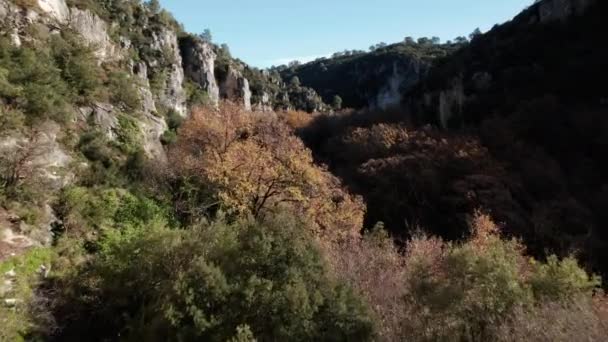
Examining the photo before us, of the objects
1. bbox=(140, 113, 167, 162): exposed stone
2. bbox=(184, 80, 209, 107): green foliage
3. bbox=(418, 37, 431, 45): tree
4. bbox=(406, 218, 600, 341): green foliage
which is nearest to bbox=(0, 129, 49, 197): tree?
bbox=(140, 113, 167, 162): exposed stone

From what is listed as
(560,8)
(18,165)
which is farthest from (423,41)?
(18,165)

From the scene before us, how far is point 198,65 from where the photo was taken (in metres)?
58.5

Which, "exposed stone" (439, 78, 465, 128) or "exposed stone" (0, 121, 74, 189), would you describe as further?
"exposed stone" (439, 78, 465, 128)

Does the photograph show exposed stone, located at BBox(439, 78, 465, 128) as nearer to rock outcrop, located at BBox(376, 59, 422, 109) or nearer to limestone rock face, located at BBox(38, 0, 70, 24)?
limestone rock face, located at BBox(38, 0, 70, 24)

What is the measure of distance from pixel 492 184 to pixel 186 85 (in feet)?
114

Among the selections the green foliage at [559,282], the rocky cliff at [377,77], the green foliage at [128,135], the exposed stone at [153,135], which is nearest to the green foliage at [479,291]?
the green foliage at [559,282]

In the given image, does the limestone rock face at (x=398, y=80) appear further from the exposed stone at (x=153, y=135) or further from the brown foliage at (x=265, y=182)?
the brown foliage at (x=265, y=182)

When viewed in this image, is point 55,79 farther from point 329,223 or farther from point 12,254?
point 329,223

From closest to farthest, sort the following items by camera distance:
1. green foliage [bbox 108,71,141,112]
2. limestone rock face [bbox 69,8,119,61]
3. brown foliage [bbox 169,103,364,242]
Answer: brown foliage [bbox 169,103,364,242] → green foliage [bbox 108,71,141,112] → limestone rock face [bbox 69,8,119,61]

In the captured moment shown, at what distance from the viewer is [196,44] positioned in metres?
59.3

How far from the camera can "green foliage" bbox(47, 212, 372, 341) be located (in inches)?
468

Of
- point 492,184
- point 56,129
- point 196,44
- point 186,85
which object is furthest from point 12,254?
point 196,44

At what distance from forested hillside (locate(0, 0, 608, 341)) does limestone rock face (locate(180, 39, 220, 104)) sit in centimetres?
34

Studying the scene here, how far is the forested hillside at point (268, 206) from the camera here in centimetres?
1224
